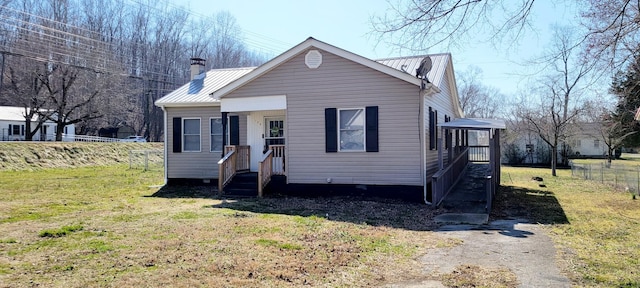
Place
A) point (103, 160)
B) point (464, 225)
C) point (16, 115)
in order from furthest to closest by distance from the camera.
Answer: point (16, 115) → point (103, 160) → point (464, 225)

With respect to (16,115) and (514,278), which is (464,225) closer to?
(514,278)

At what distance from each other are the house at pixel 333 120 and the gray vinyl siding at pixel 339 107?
26 millimetres

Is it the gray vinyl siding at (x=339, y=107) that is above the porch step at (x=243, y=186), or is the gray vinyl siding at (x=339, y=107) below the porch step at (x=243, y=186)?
above

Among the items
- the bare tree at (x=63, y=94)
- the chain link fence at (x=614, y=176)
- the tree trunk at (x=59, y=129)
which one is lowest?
the chain link fence at (x=614, y=176)

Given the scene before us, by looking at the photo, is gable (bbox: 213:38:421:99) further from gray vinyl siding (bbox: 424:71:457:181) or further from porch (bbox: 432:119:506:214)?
porch (bbox: 432:119:506:214)

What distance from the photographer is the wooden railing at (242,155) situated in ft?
45.2

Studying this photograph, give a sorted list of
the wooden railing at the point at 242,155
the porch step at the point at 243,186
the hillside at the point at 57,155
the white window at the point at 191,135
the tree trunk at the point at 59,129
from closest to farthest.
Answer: the porch step at the point at 243,186 → the wooden railing at the point at 242,155 → the white window at the point at 191,135 → the hillside at the point at 57,155 → the tree trunk at the point at 59,129

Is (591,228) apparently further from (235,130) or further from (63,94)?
(63,94)

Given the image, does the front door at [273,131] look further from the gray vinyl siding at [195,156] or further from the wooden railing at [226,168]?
the gray vinyl siding at [195,156]

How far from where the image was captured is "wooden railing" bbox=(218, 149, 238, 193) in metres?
12.9

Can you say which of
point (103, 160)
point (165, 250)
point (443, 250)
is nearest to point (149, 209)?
point (165, 250)

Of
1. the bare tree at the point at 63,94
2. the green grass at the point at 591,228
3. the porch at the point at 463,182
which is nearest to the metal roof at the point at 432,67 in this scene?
the porch at the point at 463,182

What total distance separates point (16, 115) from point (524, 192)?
45.1 m

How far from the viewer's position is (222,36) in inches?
2334
